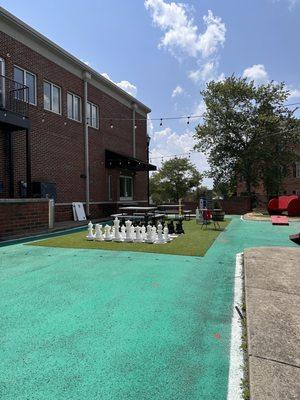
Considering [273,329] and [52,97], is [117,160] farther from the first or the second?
[273,329]

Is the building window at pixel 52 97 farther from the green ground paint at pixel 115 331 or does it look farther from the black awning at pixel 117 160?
the green ground paint at pixel 115 331

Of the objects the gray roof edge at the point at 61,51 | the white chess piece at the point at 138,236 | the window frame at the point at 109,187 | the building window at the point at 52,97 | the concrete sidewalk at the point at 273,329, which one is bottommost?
the concrete sidewalk at the point at 273,329

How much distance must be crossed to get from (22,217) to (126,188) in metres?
12.6

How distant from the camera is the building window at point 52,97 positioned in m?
14.7

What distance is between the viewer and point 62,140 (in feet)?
51.2

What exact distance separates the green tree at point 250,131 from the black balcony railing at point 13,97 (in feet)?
57.7

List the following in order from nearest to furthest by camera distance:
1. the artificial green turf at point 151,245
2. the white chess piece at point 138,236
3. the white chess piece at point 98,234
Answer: the artificial green turf at point 151,245, the white chess piece at point 138,236, the white chess piece at point 98,234

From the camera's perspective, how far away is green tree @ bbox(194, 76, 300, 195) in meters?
25.4

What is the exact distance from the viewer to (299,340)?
2.90 meters

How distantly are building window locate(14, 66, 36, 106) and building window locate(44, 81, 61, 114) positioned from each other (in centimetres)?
79

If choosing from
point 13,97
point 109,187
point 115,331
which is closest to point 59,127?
point 13,97

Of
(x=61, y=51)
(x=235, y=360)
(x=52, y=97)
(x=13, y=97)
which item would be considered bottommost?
(x=235, y=360)

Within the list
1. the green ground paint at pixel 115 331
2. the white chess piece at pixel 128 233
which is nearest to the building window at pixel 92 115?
the white chess piece at pixel 128 233

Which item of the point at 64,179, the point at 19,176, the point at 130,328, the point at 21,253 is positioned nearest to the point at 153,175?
the point at 64,179
